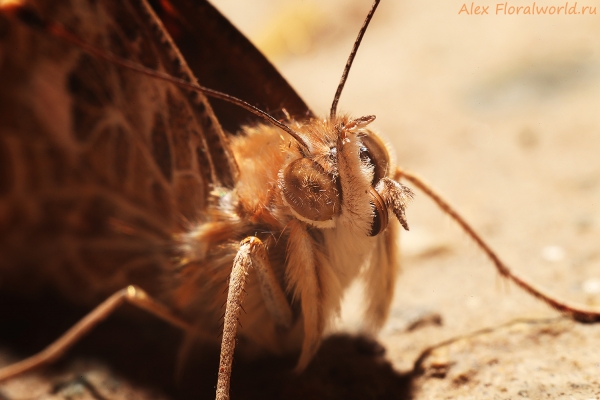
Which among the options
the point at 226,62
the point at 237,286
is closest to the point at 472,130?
the point at 226,62

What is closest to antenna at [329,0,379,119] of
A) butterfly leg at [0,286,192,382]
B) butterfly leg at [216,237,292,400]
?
butterfly leg at [216,237,292,400]

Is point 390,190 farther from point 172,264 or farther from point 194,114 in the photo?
point 172,264

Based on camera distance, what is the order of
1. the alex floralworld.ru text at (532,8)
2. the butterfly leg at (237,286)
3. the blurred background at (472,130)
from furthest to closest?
1. the alex floralworld.ru text at (532,8)
2. the blurred background at (472,130)
3. the butterfly leg at (237,286)

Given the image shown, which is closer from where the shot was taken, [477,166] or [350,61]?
[350,61]

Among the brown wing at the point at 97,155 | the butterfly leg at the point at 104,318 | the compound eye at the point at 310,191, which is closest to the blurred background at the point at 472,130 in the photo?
the compound eye at the point at 310,191

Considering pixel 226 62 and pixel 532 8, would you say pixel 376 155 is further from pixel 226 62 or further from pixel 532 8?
pixel 532 8

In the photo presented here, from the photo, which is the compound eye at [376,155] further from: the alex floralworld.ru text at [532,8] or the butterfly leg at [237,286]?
the alex floralworld.ru text at [532,8]

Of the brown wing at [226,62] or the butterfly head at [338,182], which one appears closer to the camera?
the butterfly head at [338,182]
